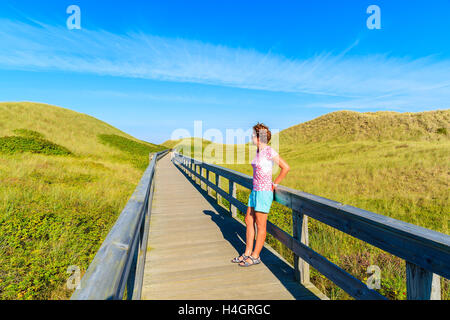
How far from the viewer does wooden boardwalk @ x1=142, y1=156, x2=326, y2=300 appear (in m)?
3.09

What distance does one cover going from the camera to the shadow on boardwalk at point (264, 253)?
3.14 metres

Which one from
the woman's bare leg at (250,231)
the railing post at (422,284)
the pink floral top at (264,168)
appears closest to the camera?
the railing post at (422,284)

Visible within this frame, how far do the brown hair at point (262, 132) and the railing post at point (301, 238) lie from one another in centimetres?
110

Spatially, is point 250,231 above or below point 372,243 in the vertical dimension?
below

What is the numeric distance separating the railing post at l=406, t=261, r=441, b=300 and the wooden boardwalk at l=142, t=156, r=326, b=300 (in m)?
1.37

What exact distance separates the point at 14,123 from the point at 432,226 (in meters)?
53.6

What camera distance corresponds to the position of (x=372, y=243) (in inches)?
85.7

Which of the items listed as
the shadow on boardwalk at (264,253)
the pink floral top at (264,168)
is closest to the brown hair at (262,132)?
the pink floral top at (264,168)

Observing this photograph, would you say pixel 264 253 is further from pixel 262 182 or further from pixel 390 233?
pixel 390 233

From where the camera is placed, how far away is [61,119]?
55.2 metres

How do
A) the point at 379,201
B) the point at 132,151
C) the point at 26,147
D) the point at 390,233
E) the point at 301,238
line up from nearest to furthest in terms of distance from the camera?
1. the point at 390,233
2. the point at 301,238
3. the point at 379,201
4. the point at 26,147
5. the point at 132,151

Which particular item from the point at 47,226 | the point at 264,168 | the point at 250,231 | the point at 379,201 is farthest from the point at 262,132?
the point at 379,201

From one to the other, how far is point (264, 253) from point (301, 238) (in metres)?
1.31

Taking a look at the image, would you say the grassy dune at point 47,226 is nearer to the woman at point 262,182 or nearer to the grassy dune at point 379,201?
the woman at point 262,182
